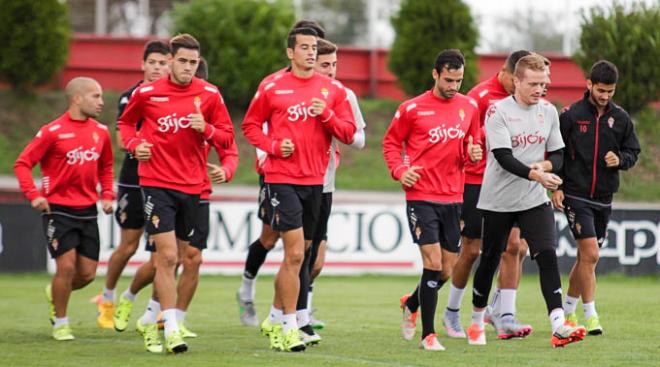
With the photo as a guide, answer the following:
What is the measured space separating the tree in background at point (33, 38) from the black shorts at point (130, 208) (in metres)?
15.2

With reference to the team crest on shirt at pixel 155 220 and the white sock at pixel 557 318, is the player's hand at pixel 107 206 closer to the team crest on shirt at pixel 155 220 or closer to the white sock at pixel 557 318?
the team crest on shirt at pixel 155 220

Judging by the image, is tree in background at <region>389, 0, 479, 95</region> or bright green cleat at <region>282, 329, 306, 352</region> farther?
tree in background at <region>389, 0, 479, 95</region>

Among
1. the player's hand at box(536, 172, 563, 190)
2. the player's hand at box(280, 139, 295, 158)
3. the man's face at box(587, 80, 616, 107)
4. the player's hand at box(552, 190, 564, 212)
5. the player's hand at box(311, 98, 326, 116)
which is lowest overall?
the player's hand at box(552, 190, 564, 212)

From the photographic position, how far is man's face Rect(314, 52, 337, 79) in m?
11.7

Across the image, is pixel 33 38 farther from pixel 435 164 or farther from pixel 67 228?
pixel 435 164

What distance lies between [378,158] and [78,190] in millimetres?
16764

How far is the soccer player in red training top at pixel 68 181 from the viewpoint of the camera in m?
11.4

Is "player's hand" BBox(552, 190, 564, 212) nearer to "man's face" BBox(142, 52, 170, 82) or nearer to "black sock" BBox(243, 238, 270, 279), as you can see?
"black sock" BBox(243, 238, 270, 279)

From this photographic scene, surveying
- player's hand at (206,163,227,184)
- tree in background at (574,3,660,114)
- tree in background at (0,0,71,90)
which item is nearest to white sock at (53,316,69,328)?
player's hand at (206,163,227,184)

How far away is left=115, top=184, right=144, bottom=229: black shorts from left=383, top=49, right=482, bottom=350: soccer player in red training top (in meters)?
2.85

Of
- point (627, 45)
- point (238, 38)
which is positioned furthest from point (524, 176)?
point (238, 38)

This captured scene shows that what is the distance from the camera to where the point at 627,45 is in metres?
24.2

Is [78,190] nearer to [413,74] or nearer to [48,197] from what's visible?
[48,197]

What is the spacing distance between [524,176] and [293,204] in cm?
182
